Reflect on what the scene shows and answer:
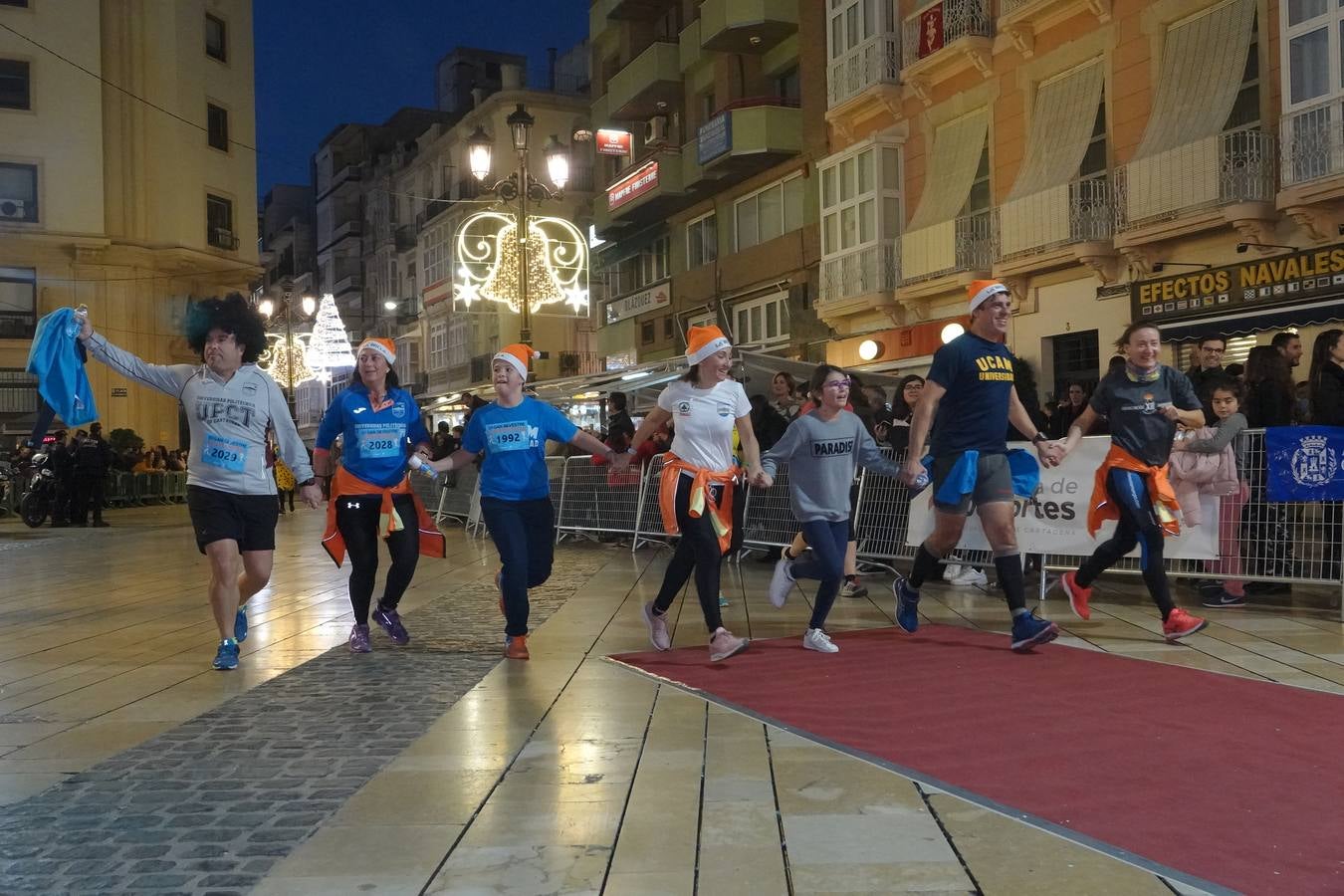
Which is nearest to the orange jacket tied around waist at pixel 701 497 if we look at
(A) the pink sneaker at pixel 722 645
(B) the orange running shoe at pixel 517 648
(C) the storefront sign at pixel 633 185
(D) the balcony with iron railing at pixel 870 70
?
(A) the pink sneaker at pixel 722 645

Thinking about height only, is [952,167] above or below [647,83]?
below

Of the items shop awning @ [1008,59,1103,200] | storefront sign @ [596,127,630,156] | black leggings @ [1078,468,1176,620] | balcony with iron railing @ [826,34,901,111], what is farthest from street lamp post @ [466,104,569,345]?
storefront sign @ [596,127,630,156]

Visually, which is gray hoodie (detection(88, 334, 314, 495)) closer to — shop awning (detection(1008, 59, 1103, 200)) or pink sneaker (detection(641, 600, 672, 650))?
pink sneaker (detection(641, 600, 672, 650))

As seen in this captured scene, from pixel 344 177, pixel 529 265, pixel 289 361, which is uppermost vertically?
pixel 344 177

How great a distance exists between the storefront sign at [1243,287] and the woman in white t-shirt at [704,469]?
425 inches

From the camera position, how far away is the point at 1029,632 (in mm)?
6668

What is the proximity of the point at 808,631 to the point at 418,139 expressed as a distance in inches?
2235

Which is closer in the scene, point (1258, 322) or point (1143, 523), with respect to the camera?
point (1143, 523)

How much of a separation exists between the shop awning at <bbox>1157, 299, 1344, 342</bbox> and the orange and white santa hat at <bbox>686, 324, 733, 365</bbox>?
1051cm

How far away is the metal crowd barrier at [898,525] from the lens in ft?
28.0

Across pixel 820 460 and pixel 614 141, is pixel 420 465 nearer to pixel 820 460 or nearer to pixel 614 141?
pixel 820 460

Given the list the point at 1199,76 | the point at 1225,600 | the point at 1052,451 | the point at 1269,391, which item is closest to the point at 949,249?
the point at 1199,76

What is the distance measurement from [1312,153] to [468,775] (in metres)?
14.5

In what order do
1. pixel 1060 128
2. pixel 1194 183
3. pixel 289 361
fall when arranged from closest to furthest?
pixel 1194 183 < pixel 1060 128 < pixel 289 361
